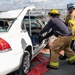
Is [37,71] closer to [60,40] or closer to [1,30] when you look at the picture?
[60,40]

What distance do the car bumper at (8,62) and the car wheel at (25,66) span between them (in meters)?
0.51

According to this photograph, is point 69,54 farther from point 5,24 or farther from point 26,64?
point 5,24

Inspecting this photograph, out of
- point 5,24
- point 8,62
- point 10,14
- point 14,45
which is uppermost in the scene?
point 10,14

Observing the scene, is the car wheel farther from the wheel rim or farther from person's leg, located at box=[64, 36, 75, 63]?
person's leg, located at box=[64, 36, 75, 63]

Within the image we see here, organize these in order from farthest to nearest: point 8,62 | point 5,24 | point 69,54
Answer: point 69,54, point 5,24, point 8,62

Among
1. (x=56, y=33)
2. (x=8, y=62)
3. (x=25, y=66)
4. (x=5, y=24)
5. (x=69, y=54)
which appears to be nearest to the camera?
(x=8, y=62)

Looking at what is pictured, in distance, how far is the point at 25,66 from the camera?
5.66 metres

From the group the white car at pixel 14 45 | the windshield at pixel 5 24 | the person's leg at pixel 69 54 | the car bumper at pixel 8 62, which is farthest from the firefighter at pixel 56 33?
the car bumper at pixel 8 62

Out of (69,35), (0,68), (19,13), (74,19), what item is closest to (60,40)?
(69,35)

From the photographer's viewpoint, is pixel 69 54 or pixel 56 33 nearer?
pixel 56 33

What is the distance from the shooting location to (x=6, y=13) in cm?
614

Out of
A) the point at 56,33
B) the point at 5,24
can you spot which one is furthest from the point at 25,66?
the point at 56,33

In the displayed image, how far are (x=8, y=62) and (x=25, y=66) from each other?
1.13m

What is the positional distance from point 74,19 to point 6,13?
211cm
